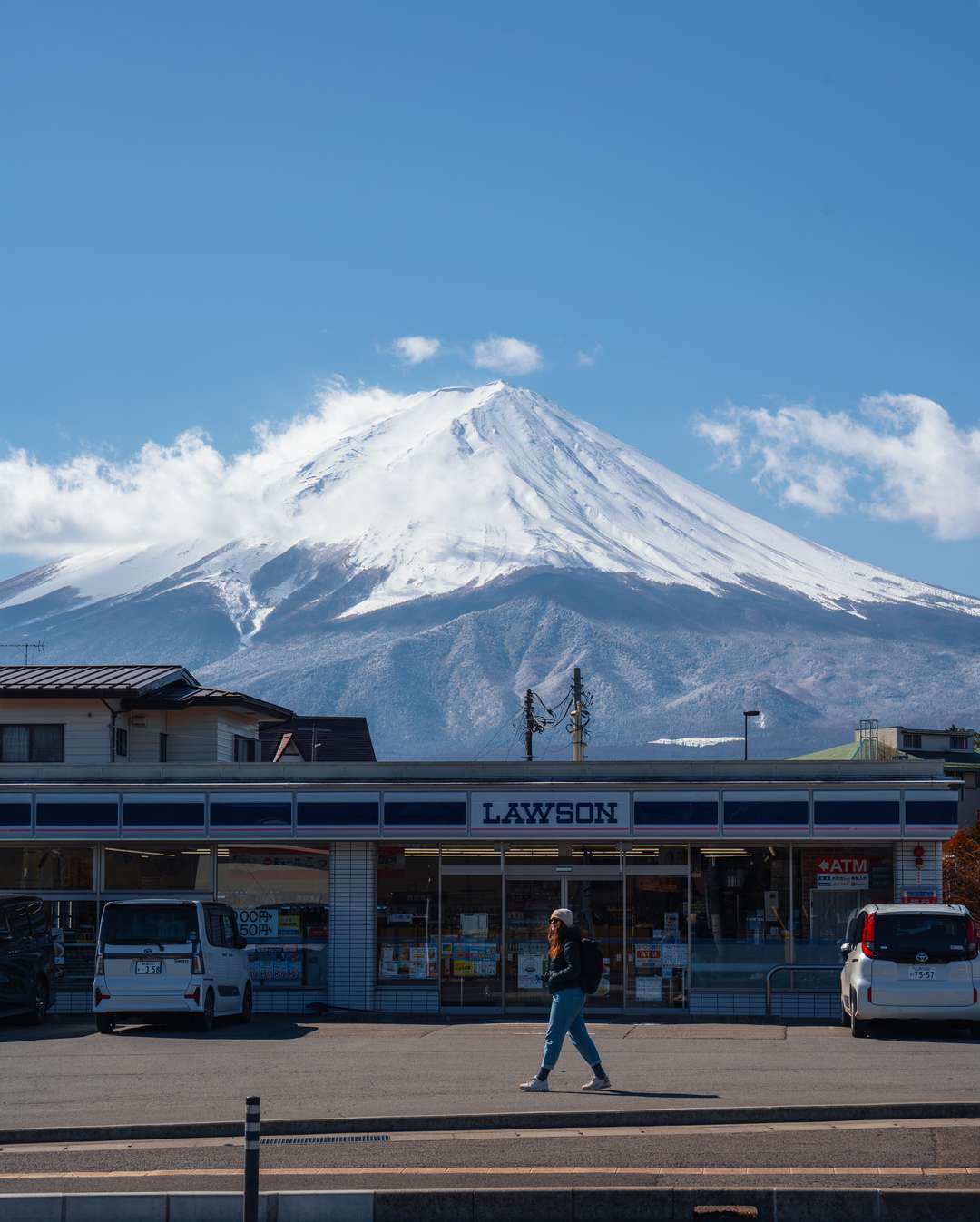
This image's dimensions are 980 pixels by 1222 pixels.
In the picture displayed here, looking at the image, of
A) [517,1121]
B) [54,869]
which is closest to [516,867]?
[54,869]

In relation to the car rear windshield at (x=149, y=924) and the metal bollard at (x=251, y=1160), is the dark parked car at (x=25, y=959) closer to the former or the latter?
the car rear windshield at (x=149, y=924)

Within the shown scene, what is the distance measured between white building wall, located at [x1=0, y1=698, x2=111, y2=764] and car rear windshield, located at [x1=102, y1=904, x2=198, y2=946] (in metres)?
13.0

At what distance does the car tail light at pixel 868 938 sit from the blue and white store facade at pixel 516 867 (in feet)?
15.7

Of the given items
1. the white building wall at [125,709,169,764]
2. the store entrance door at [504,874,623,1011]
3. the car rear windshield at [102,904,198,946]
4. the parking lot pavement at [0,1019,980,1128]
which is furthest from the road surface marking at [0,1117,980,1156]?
the white building wall at [125,709,169,764]

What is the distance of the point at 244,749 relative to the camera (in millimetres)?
38688

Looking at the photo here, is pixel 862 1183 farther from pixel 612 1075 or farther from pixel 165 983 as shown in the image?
pixel 165 983

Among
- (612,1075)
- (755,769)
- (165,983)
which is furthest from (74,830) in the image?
(612,1075)

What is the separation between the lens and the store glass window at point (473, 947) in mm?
25531

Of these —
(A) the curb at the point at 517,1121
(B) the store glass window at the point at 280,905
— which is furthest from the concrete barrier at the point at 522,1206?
(B) the store glass window at the point at 280,905

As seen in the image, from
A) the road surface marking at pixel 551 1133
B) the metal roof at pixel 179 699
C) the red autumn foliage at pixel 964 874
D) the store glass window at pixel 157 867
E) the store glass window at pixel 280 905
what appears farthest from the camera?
the red autumn foliage at pixel 964 874

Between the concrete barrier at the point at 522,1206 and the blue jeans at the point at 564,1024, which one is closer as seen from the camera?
the concrete barrier at the point at 522,1206

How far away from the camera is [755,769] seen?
26.1 m

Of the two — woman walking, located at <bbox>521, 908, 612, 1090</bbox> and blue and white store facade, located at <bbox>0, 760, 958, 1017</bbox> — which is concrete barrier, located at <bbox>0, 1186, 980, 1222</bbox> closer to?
woman walking, located at <bbox>521, 908, 612, 1090</bbox>

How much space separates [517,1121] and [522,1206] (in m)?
2.52
